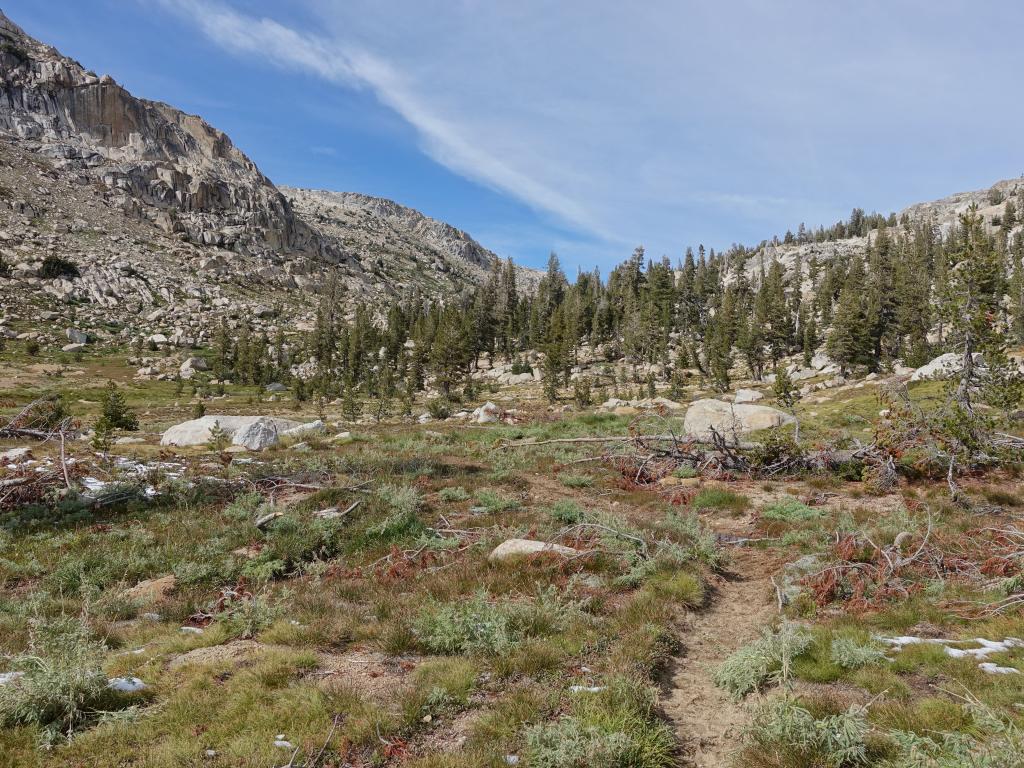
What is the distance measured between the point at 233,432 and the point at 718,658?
2387cm

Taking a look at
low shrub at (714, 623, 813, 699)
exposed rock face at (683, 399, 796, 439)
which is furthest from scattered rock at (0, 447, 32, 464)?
exposed rock face at (683, 399, 796, 439)

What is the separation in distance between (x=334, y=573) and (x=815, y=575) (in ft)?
28.0

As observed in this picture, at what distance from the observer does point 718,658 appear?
6.55 meters

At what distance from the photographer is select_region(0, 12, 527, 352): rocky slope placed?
3831 inches

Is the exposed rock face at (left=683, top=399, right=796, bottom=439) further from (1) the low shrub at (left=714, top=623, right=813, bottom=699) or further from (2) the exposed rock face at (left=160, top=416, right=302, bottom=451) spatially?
(2) the exposed rock face at (left=160, top=416, right=302, bottom=451)

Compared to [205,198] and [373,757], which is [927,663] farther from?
[205,198]

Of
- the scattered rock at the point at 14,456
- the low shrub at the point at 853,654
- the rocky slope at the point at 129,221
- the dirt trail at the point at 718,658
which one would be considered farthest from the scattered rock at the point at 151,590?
the rocky slope at the point at 129,221

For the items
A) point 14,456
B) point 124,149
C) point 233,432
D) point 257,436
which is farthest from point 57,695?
point 124,149

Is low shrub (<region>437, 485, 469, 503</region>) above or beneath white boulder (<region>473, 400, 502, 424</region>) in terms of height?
beneath

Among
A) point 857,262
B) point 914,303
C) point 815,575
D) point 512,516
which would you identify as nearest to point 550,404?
point 512,516

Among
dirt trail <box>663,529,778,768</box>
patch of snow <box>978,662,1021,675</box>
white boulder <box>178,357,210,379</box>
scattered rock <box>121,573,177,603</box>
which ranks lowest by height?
dirt trail <box>663,529,778,768</box>

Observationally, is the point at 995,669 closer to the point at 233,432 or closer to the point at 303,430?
the point at 233,432

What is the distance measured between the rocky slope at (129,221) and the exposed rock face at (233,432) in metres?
80.6

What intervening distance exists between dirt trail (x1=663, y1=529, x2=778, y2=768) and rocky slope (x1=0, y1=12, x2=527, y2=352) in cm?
10441
